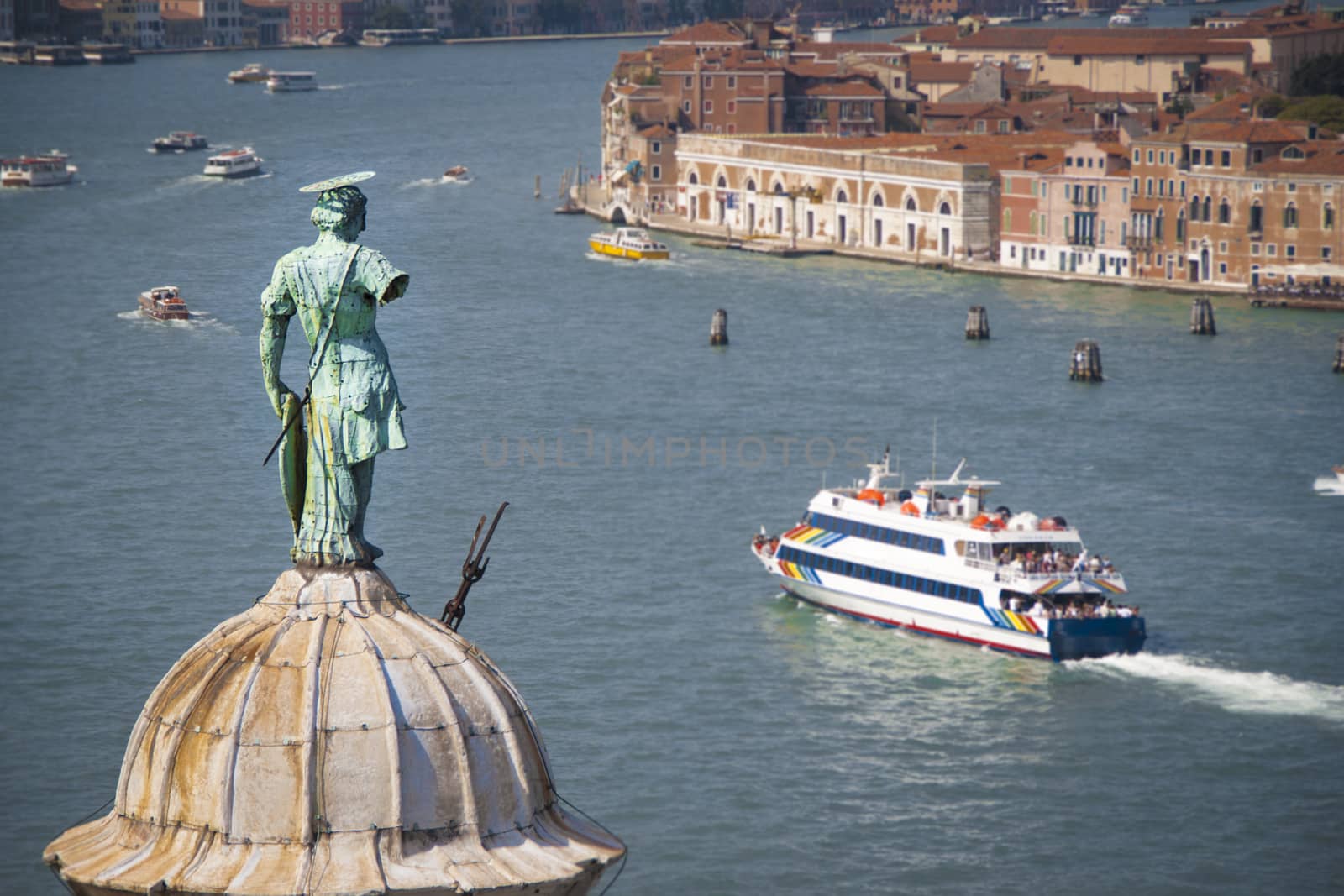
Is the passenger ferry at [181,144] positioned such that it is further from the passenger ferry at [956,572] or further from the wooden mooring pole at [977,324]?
the passenger ferry at [956,572]

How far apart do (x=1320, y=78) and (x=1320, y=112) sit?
1532 centimetres

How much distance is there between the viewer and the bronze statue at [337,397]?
20.7 ft

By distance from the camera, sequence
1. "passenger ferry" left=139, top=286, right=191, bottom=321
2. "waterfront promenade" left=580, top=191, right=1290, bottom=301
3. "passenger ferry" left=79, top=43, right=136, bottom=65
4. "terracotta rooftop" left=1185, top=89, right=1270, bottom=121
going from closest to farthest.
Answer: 1. "passenger ferry" left=139, top=286, right=191, bottom=321
2. "waterfront promenade" left=580, top=191, right=1290, bottom=301
3. "terracotta rooftop" left=1185, top=89, right=1270, bottom=121
4. "passenger ferry" left=79, top=43, right=136, bottom=65

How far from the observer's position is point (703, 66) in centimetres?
10350

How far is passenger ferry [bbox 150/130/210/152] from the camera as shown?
339 feet

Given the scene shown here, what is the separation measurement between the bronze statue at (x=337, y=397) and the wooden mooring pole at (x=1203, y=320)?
63529mm

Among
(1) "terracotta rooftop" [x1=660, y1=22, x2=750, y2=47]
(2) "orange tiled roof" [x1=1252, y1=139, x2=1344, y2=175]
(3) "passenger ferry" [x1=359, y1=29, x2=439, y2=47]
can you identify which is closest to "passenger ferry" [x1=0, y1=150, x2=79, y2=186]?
(1) "terracotta rooftop" [x1=660, y1=22, x2=750, y2=47]

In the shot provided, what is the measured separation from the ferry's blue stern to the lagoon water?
41 centimetres

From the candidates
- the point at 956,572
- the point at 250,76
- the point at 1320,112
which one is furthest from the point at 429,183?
the point at 250,76

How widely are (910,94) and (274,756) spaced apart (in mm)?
106633

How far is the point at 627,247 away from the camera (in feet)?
269

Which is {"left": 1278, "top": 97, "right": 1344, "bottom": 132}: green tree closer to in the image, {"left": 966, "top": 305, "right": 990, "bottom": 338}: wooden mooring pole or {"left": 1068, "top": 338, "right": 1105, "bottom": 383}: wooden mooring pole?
{"left": 966, "top": 305, "right": 990, "bottom": 338}: wooden mooring pole

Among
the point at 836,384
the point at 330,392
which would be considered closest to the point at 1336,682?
the point at 836,384

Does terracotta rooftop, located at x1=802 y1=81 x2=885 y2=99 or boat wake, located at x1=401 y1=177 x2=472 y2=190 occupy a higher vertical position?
terracotta rooftop, located at x1=802 y1=81 x2=885 y2=99
